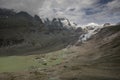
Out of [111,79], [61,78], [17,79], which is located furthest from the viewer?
[17,79]

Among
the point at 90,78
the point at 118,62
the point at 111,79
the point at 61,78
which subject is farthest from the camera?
the point at 118,62

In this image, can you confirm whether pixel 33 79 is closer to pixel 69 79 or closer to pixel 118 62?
pixel 69 79

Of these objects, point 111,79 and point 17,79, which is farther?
point 17,79

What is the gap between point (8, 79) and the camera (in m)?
63.7

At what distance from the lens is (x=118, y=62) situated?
70250mm

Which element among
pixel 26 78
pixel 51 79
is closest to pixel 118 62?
pixel 51 79

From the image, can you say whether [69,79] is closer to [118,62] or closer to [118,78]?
[118,78]

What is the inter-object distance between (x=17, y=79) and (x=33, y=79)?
7323mm

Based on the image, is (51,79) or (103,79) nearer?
(103,79)

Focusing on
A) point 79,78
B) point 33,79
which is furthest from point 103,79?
point 33,79

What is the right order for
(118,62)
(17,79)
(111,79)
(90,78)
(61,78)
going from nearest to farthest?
(111,79) < (90,78) < (61,78) < (17,79) < (118,62)

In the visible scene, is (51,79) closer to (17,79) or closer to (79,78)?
(79,78)

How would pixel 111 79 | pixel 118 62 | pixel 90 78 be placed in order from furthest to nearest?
pixel 118 62 < pixel 90 78 < pixel 111 79

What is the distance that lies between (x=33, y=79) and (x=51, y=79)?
8.40 meters
